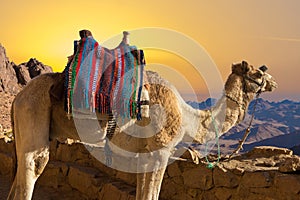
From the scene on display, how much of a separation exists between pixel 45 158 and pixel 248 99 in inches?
113

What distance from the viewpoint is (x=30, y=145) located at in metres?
3.39

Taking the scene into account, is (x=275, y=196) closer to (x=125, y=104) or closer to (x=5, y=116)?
(x=125, y=104)

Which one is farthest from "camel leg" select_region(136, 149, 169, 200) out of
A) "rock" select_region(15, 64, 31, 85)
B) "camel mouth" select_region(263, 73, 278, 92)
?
"rock" select_region(15, 64, 31, 85)

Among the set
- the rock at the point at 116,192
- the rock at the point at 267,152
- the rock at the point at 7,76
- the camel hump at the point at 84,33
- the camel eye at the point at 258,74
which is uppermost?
the rock at the point at 7,76

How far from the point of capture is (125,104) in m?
3.45

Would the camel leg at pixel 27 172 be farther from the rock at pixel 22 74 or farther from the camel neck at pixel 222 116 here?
the rock at pixel 22 74

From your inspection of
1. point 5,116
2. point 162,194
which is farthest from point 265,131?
point 162,194

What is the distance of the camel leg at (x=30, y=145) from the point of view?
11.1ft

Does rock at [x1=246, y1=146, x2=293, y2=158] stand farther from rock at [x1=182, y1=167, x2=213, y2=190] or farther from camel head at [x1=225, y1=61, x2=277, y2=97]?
camel head at [x1=225, y1=61, x2=277, y2=97]

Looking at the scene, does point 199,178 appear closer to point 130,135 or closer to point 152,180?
point 152,180

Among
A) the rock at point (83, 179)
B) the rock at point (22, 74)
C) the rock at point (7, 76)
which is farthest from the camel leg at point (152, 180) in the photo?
the rock at point (22, 74)

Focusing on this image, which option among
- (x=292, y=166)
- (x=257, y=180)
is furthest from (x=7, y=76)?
(x=292, y=166)

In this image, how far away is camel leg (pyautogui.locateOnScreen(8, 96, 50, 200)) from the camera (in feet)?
11.1

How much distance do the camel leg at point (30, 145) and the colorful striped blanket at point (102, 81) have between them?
36 cm
